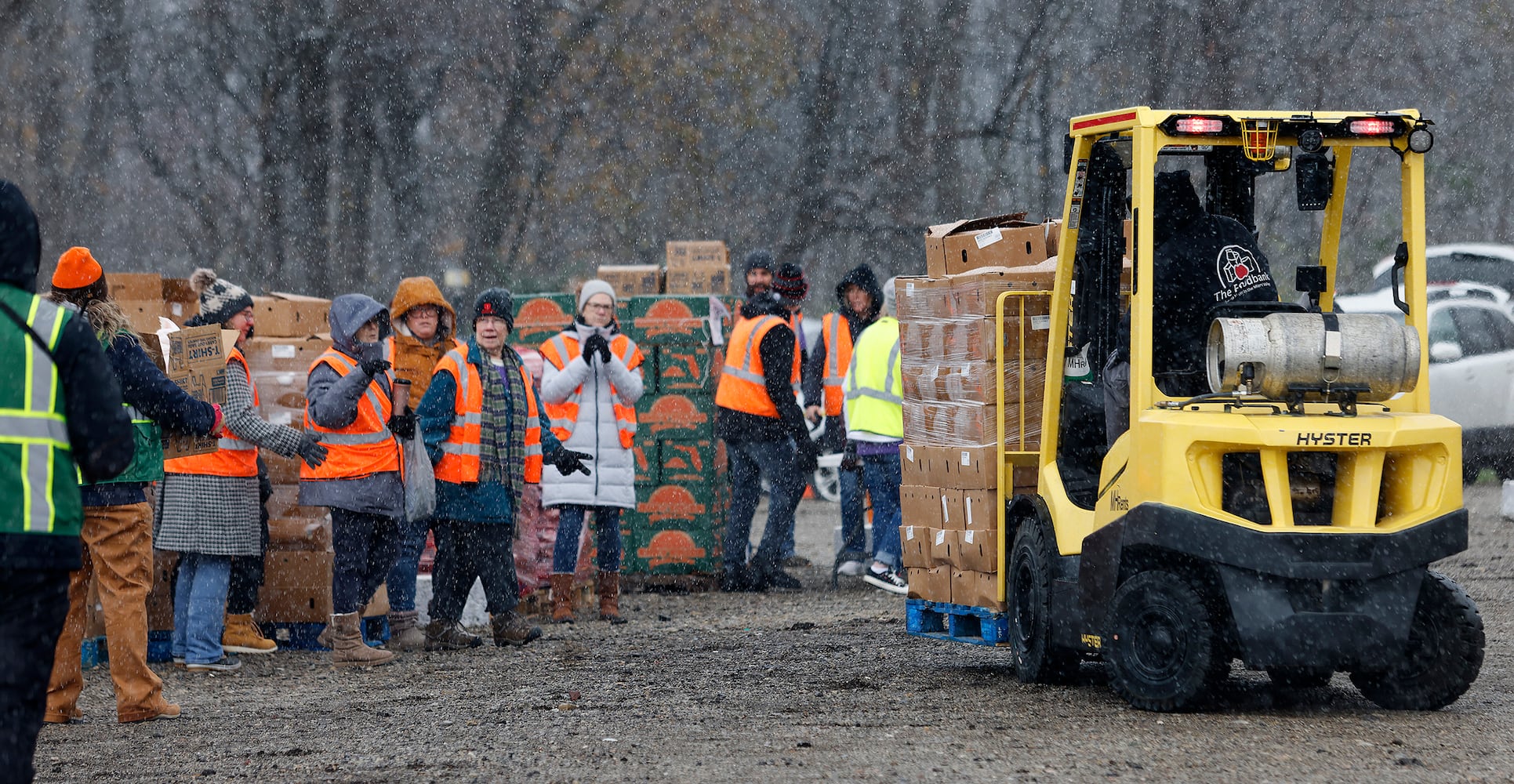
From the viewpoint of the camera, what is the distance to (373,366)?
868 cm

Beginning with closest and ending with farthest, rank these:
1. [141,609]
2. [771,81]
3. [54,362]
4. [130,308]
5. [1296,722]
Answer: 1. [54,362]
2. [1296,722]
3. [141,609]
4. [130,308]
5. [771,81]

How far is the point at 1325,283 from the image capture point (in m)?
7.16

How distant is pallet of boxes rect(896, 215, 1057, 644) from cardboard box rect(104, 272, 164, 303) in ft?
12.9

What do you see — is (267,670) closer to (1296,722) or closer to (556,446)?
(556,446)

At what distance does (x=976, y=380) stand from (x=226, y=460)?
3.62 metres

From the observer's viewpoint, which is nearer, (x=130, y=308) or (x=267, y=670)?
(x=267, y=670)

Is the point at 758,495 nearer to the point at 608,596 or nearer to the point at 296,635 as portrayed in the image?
the point at 608,596

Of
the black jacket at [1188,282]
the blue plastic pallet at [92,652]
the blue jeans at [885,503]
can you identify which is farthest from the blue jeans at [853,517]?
the black jacket at [1188,282]

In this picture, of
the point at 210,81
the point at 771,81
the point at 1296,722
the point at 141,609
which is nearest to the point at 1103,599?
the point at 1296,722

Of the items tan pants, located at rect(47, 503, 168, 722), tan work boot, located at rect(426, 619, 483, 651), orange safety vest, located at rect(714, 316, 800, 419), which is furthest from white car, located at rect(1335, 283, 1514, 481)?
tan pants, located at rect(47, 503, 168, 722)

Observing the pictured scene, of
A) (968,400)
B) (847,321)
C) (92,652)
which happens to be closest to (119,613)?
(92,652)

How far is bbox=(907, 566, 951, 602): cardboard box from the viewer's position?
8055 millimetres

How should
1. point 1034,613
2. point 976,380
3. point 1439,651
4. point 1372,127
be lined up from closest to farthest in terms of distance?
point 1439,651 → point 1372,127 → point 1034,613 → point 976,380

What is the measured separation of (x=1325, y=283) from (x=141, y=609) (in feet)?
15.8
